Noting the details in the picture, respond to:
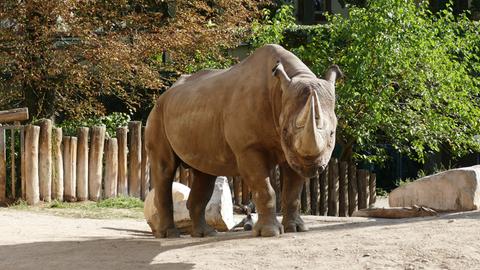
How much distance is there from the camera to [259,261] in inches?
277

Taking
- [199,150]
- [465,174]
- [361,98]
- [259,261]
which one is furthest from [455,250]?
[361,98]

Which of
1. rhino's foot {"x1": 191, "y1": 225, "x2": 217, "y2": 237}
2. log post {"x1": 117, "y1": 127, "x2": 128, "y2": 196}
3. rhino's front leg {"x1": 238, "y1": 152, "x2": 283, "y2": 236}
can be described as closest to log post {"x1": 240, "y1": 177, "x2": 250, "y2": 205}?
log post {"x1": 117, "y1": 127, "x2": 128, "y2": 196}

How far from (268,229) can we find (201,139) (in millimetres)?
1393

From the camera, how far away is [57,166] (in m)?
15.6

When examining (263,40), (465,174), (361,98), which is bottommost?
(465,174)

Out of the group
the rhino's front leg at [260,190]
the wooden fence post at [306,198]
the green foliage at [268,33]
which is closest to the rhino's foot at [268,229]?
the rhino's front leg at [260,190]

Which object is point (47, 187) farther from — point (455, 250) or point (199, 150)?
point (455, 250)

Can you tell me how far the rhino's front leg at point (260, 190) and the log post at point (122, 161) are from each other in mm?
8238

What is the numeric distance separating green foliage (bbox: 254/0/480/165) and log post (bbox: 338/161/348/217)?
547mm

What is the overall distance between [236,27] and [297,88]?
11.8m

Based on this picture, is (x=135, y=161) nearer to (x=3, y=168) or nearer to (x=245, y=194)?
(x=245, y=194)

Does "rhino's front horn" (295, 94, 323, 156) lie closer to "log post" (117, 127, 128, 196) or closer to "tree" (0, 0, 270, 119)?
"log post" (117, 127, 128, 196)

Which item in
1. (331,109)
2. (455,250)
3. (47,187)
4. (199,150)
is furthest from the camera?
(47,187)

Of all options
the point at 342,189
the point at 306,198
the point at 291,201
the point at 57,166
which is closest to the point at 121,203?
the point at 57,166
